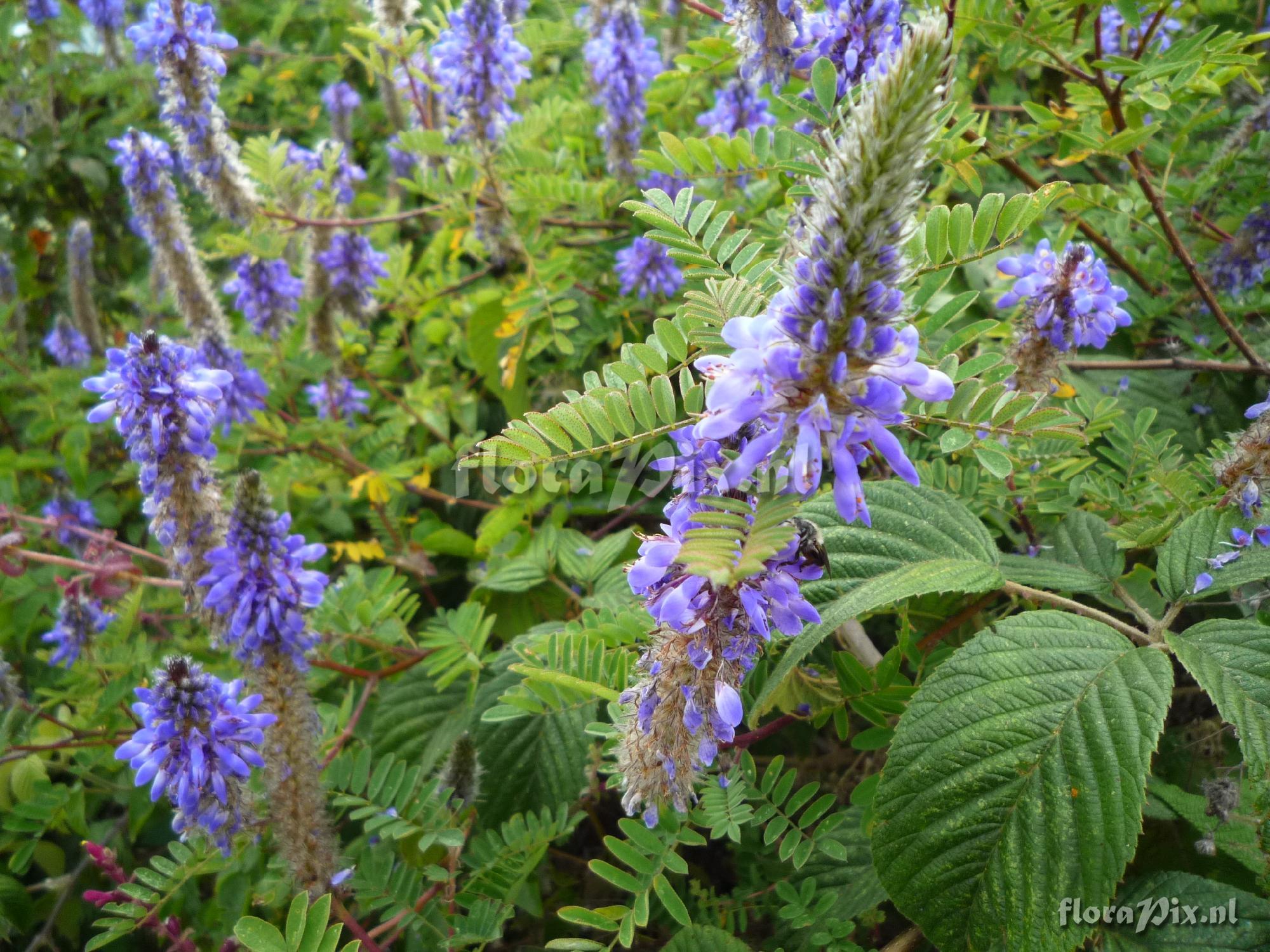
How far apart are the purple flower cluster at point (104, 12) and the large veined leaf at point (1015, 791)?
5178mm

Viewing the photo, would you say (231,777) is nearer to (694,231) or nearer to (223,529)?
(223,529)

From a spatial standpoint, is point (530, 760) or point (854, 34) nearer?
point (854, 34)

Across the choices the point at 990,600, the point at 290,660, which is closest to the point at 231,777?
the point at 290,660

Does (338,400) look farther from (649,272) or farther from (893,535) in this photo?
(893,535)

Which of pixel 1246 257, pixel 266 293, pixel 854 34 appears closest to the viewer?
pixel 854 34

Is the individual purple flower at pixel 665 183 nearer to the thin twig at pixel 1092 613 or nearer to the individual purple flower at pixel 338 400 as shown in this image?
the individual purple flower at pixel 338 400

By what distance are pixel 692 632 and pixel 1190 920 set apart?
1.06 metres

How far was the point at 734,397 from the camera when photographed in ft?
3.00

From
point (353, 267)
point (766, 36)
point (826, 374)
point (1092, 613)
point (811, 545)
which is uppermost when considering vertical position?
point (766, 36)

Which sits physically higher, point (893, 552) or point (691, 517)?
point (691, 517)

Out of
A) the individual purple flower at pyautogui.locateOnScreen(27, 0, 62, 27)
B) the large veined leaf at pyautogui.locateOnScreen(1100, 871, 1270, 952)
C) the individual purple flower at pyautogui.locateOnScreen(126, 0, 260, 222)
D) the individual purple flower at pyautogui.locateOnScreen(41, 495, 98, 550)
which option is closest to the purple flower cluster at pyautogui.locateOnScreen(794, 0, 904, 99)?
the large veined leaf at pyautogui.locateOnScreen(1100, 871, 1270, 952)

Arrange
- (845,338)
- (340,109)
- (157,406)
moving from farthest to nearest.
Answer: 1. (340,109)
2. (157,406)
3. (845,338)

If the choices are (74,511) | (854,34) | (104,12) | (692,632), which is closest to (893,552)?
(692,632)

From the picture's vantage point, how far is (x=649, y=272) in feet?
9.05
